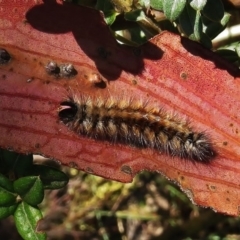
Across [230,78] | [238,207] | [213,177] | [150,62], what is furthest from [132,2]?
[238,207]

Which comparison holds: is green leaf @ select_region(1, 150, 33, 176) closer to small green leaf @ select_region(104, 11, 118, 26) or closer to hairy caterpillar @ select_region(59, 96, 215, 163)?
hairy caterpillar @ select_region(59, 96, 215, 163)

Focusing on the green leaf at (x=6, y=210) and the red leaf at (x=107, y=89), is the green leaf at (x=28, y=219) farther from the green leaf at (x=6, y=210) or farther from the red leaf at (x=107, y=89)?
the red leaf at (x=107, y=89)

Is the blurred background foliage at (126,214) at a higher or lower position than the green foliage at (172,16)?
lower

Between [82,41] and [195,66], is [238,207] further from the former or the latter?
[82,41]

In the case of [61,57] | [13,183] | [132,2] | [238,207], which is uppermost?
[132,2]

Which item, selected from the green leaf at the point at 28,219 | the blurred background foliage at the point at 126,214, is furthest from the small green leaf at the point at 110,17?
the blurred background foliage at the point at 126,214
